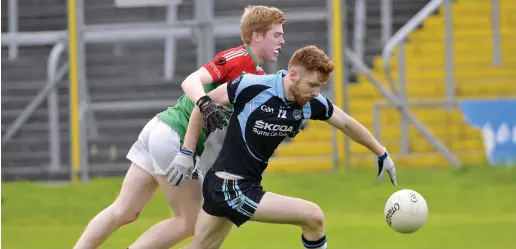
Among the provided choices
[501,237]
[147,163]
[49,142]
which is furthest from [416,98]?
[147,163]

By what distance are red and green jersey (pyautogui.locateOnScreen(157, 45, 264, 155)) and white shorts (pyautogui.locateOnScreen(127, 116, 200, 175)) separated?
56 millimetres

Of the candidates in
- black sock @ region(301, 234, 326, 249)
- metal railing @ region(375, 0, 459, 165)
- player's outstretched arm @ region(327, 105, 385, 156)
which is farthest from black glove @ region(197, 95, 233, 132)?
metal railing @ region(375, 0, 459, 165)

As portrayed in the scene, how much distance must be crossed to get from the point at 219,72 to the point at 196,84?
31cm

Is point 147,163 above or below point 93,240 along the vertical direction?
above

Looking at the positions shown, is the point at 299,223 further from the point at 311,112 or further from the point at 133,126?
the point at 133,126

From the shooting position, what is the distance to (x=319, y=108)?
7.09 meters

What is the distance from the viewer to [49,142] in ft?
51.9

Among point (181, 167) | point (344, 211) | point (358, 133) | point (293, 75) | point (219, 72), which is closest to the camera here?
point (293, 75)

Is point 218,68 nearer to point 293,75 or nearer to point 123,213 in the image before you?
point 293,75

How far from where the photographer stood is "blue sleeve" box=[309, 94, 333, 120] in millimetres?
7051

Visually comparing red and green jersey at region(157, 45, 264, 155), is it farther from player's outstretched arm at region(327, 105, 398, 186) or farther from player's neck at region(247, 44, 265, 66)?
player's outstretched arm at region(327, 105, 398, 186)

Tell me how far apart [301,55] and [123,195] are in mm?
1682

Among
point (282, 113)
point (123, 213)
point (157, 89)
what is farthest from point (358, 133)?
point (157, 89)

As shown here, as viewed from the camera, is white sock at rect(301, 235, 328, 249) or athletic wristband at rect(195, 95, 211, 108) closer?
athletic wristband at rect(195, 95, 211, 108)
